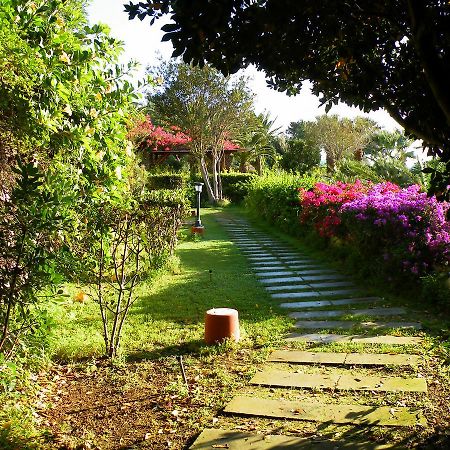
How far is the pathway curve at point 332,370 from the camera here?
3.09 metres

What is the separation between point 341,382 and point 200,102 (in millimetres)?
19556

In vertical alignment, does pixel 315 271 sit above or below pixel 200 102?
below

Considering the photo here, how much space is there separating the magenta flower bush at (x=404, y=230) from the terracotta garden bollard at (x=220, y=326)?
292 centimetres

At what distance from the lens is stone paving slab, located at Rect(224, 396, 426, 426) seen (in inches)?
125

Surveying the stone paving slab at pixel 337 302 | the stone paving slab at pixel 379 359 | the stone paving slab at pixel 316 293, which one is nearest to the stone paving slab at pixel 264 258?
the stone paving slab at pixel 316 293

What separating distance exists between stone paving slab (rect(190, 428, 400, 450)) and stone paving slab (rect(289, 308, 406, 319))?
115 inches

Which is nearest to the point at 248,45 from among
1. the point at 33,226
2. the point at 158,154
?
the point at 33,226

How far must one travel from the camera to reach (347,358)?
4.39 metres

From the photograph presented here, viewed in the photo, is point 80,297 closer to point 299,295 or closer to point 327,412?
point 299,295

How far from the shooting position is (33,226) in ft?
9.80

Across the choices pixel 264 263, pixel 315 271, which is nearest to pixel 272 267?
pixel 264 263

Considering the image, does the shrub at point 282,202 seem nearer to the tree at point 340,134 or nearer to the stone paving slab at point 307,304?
the stone paving slab at point 307,304

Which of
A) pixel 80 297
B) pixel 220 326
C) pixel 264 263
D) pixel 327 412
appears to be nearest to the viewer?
pixel 327 412

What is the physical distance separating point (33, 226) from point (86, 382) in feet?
5.56
